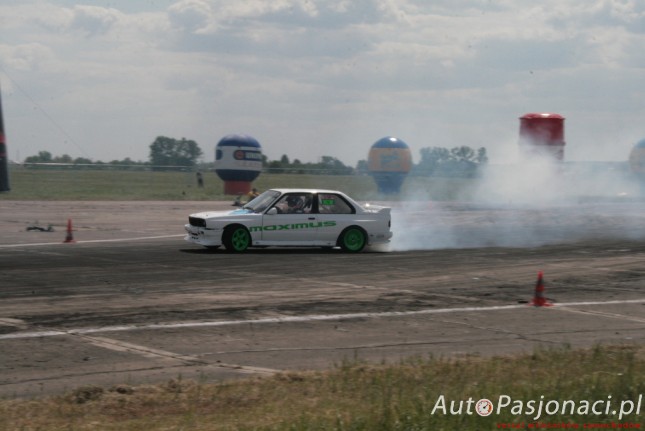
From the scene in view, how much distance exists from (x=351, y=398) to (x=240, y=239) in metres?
12.2

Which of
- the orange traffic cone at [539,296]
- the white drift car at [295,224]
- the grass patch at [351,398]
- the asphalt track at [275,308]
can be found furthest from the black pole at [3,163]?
the grass patch at [351,398]

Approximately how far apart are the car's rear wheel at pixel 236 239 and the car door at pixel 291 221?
388 mm

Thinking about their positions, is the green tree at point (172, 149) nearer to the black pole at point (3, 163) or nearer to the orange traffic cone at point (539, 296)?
the black pole at point (3, 163)

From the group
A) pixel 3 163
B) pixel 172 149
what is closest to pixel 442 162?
pixel 3 163

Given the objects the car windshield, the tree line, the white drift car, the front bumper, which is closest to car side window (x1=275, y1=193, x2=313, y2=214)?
the white drift car

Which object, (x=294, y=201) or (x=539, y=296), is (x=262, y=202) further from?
(x=539, y=296)

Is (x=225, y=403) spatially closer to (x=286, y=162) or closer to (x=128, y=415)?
(x=128, y=415)

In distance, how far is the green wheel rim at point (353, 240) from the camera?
20.1 m

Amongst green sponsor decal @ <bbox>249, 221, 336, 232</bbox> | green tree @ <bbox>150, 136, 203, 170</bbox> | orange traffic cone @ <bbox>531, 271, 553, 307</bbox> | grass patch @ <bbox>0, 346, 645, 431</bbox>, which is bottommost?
grass patch @ <bbox>0, 346, 645, 431</bbox>

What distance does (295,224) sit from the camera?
19.8 meters

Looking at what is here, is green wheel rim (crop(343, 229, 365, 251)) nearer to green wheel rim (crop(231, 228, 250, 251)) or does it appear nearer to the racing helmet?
the racing helmet

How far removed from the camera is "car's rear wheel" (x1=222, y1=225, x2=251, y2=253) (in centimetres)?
1931

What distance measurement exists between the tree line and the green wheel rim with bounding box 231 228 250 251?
3229 cm

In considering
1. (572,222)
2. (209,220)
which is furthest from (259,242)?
(572,222)
